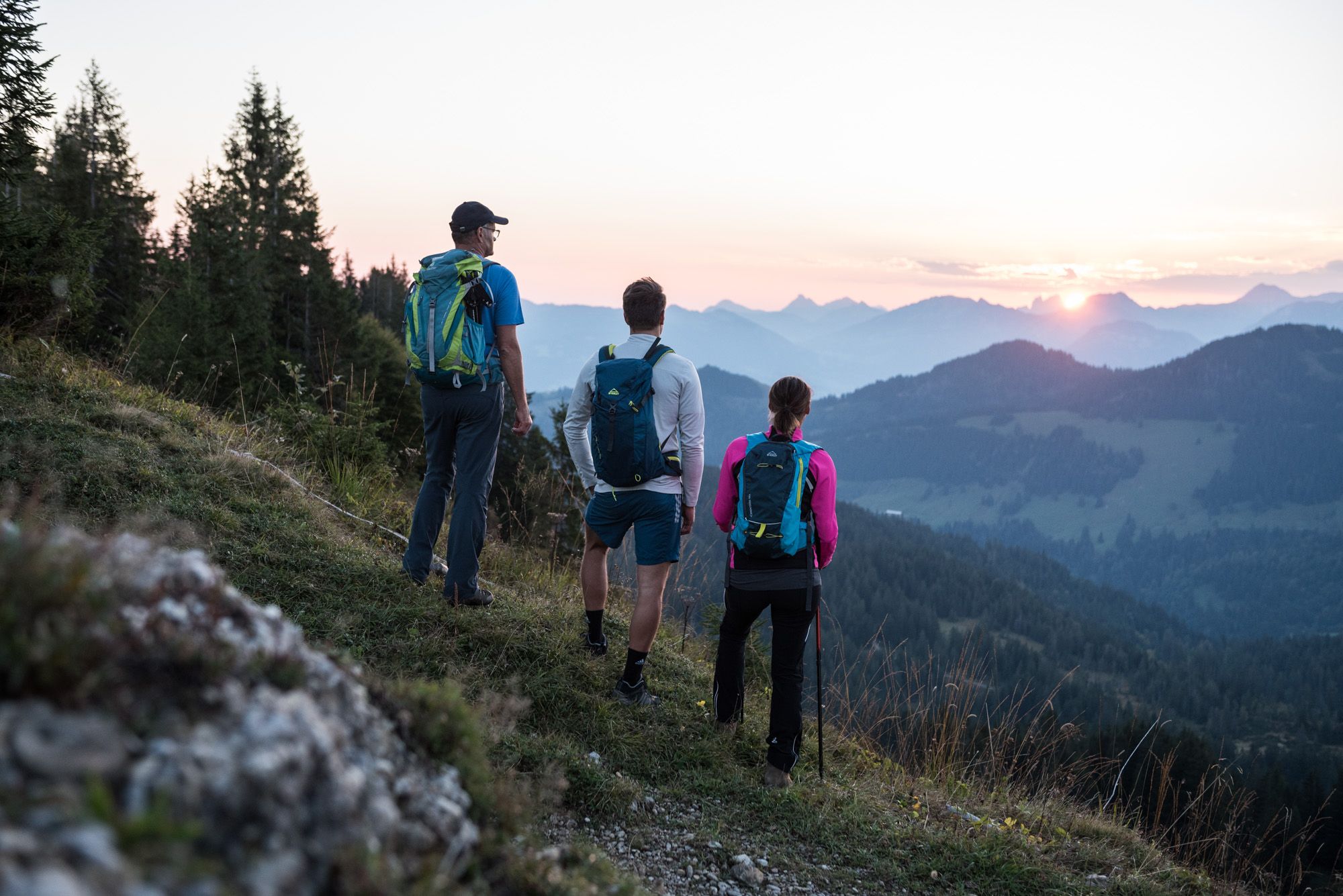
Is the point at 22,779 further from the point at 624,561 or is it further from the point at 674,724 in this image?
the point at 624,561

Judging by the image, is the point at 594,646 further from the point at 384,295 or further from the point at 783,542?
the point at 384,295

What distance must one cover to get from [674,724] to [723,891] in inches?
59.9

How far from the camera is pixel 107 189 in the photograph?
35.6 meters

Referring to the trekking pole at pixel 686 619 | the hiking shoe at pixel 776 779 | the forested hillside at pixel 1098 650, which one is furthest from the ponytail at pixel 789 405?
the forested hillside at pixel 1098 650

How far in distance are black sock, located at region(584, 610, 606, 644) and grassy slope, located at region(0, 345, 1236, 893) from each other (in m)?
0.22

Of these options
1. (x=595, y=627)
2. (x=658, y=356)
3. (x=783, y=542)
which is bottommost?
(x=595, y=627)

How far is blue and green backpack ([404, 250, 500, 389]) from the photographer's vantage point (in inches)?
210

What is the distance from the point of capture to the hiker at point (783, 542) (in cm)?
497

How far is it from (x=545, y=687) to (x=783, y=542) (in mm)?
1905

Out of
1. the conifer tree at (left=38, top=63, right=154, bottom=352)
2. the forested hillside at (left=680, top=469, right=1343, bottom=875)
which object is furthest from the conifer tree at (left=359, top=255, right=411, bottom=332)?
the forested hillside at (left=680, top=469, right=1343, bottom=875)

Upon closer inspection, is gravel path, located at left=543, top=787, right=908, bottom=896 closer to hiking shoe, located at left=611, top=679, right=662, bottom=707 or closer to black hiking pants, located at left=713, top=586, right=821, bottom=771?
black hiking pants, located at left=713, top=586, right=821, bottom=771

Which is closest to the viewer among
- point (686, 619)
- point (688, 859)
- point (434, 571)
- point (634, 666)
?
point (688, 859)

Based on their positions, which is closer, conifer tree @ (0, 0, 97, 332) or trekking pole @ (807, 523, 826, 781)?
trekking pole @ (807, 523, 826, 781)

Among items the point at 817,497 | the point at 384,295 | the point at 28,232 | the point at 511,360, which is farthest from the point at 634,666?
the point at 384,295
